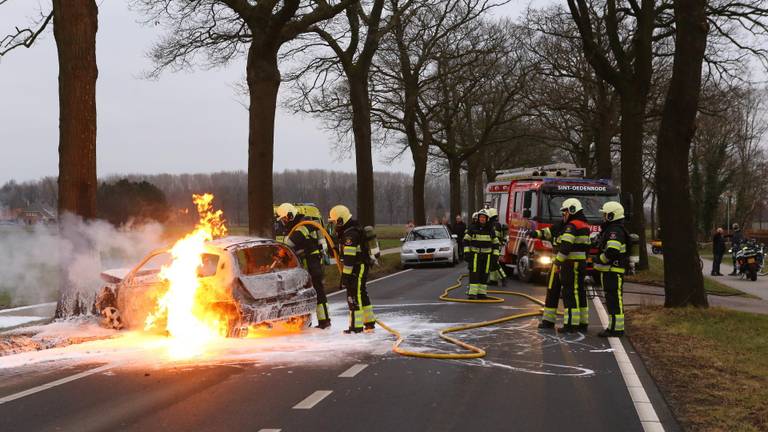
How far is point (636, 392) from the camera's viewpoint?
6.88m

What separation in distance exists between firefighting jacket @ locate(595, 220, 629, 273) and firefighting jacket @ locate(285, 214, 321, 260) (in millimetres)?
4257

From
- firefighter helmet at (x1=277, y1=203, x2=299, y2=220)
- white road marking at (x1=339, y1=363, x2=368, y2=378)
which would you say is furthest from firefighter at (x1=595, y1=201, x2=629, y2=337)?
firefighter helmet at (x1=277, y1=203, x2=299, y2=220)

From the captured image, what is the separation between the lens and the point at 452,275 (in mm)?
22266

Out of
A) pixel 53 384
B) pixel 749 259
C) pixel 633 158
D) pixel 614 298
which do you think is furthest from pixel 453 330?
pixel 749 259

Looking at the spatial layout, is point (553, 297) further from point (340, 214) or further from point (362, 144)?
point (362, 144)

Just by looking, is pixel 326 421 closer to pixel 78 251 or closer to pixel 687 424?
pixel 687 424

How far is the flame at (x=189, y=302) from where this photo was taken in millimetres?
9883

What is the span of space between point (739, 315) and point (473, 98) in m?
28.5

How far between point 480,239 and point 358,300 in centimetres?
486

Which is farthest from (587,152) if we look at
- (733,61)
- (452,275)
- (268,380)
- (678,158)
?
(268,380)

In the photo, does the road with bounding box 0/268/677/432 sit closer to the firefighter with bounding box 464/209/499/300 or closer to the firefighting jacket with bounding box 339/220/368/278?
the firefighting jacket with bounding box 339/220/368/278

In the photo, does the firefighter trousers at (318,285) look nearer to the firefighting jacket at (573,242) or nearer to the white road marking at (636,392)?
the firefighting jacket at (573,242)

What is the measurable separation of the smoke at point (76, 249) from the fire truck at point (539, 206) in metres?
8.76

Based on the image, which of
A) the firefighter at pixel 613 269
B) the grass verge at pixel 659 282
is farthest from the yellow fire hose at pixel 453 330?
the grass verge at pixel 659 282
